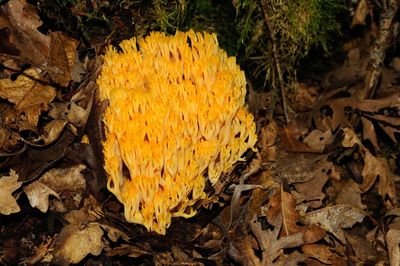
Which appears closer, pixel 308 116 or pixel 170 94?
pixel 170 94

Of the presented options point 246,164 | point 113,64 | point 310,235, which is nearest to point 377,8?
point 246,164

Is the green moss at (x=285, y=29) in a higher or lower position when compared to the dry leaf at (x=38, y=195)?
higher

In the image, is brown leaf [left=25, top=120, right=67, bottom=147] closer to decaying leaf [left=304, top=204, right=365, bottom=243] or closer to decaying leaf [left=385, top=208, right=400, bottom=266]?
decaying leaf [left=304, top=204, right=365, bottom=243]

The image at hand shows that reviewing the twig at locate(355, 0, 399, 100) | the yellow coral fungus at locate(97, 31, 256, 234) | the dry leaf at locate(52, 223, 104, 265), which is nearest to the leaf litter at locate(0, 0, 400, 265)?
the dry leaf at locate(52, 223, 104, 265)

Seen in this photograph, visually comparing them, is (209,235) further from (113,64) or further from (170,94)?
(113,64)

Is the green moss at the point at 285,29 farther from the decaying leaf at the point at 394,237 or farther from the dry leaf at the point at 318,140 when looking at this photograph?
the decaying leaf at the point at 394,237

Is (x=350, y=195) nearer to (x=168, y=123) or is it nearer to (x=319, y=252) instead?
(x=319, y=252)

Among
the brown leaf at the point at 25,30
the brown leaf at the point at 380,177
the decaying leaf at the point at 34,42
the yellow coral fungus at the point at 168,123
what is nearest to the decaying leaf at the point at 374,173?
the brown leaf at the point at 380,177
